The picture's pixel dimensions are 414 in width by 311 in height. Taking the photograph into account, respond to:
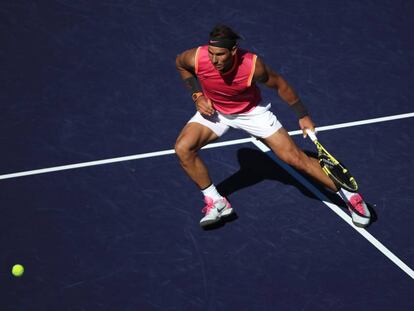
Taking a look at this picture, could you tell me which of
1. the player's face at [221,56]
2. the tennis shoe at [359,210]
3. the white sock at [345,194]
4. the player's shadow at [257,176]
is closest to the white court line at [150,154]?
the player's shadow at [257,176]

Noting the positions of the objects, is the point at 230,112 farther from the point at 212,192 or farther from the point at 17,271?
the point at 17,271

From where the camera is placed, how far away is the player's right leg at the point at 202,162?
29.2 feet

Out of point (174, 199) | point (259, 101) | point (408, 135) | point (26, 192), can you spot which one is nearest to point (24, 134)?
point (26, 192)

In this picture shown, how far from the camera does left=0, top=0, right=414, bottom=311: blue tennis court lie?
8672mm

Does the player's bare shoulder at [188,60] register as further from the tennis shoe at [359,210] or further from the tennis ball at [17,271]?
the tennis ball at [17,271]

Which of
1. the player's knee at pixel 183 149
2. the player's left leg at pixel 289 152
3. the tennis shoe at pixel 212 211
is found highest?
the player's knee at pixel 183 149

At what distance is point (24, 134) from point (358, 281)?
4355mm

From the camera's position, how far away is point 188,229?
9.30 metres

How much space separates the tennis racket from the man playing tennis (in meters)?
0.12

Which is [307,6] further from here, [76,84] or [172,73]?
[76,84]

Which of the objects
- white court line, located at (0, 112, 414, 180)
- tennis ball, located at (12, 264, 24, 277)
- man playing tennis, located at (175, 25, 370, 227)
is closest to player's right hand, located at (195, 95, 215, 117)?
man playing tennis, located at (175, 25, 370, 227)

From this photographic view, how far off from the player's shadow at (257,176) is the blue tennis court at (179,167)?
2 cm

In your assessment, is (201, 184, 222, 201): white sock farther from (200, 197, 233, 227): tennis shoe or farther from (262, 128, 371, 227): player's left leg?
(262, 128, 371, 227): player's left leg

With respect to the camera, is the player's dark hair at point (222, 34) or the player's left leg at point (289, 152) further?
the player's left leg at point (289, 152)
